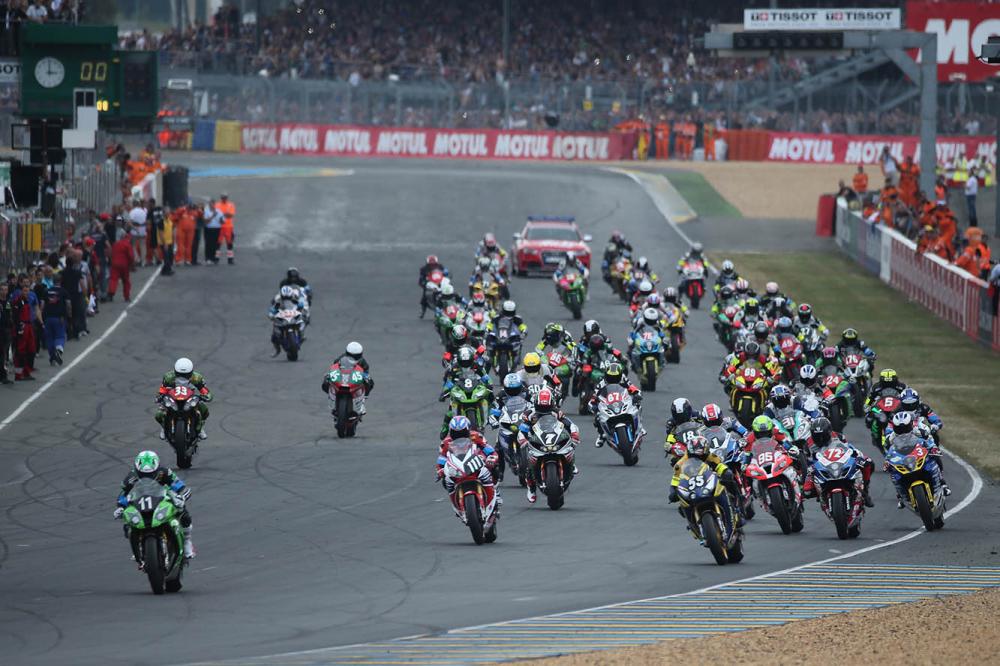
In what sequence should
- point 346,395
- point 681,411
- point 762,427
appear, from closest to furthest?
point 762,427
point 681,411
point 346,395

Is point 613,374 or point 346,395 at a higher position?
point 613,374

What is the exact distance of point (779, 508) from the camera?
61.4ft

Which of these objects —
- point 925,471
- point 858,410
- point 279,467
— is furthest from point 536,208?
point 925,471

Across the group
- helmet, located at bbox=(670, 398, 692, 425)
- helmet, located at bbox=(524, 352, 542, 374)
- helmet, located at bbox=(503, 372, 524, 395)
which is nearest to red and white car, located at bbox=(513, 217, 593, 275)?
helmet, located at bbox=(524, 352, 542, 374)

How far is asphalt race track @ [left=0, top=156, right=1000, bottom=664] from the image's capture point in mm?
14820

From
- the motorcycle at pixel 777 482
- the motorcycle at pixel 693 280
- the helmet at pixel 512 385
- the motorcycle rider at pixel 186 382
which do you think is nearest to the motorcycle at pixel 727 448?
the motorcycle at pixel 777 482

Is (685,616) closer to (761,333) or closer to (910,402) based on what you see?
(910,402)

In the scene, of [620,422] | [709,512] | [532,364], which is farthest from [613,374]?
[709,512]

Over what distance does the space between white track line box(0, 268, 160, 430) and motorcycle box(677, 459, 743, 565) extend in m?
12.3

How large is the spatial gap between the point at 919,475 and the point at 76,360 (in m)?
18.1

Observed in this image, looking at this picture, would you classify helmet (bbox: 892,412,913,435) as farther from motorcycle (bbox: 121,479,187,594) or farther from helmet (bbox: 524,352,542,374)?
motorcycle (bbox: 121,479,187,594)

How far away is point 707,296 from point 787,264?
23.3 ft

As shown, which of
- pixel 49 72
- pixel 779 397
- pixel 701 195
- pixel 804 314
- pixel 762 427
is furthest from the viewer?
pixel 701 195

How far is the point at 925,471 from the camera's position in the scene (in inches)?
728
